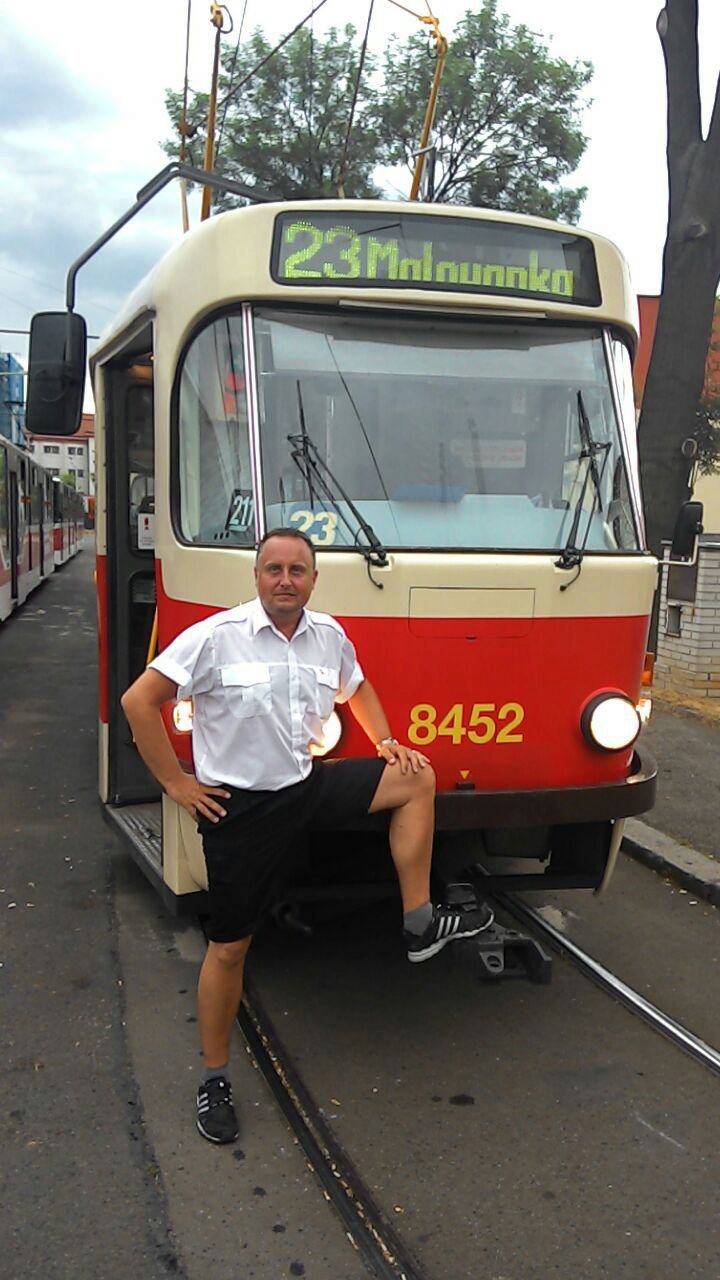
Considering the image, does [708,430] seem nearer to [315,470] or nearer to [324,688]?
[315,470]

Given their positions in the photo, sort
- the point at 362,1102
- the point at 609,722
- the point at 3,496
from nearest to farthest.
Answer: the point at 362,1102 → the point at 609,722 → the point at 3,496

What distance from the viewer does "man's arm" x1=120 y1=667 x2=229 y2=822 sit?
122 inches

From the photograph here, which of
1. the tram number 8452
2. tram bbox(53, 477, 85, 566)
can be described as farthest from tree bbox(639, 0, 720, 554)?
tram bbox(53, 477, 85, 566)

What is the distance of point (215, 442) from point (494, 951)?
213cm

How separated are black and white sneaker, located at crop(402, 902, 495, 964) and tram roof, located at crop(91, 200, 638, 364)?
217 centimetres

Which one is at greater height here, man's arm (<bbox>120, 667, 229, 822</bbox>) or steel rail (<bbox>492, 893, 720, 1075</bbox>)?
man's arm (<bbox>120, 667, 229, 822</bbox>)

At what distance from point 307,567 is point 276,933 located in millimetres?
2239

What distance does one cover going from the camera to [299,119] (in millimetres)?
23109

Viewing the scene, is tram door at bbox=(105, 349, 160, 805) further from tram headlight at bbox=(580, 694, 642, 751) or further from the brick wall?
the brick wall

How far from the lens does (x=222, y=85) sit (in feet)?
69.7

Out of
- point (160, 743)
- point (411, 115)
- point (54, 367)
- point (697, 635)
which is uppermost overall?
point (411, 115)

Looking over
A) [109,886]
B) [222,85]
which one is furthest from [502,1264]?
[222,85]

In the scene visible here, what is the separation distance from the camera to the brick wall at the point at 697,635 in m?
9.98

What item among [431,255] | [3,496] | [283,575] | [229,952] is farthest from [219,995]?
[3,496]
